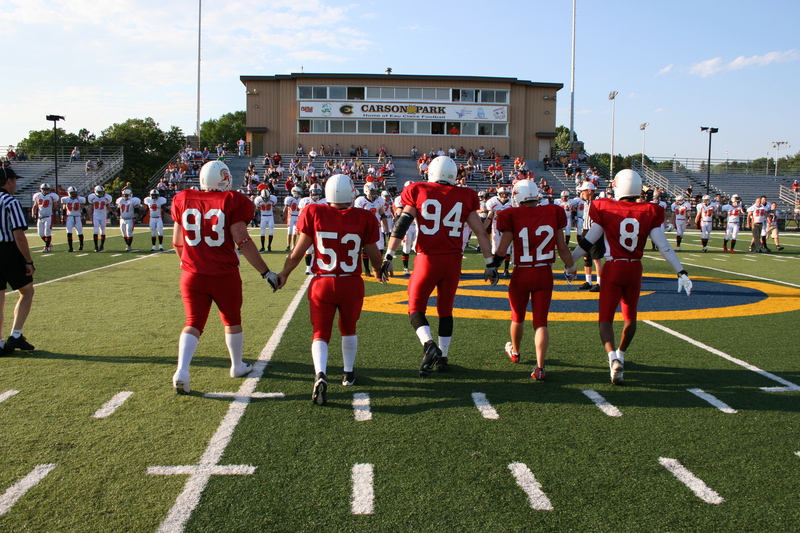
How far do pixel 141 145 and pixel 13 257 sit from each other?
219ft

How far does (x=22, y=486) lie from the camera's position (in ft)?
10.2

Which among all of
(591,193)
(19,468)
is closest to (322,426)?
(19,468)

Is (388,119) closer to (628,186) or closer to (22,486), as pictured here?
(628,186)

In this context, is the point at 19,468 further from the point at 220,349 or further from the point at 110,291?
the point at 110,291

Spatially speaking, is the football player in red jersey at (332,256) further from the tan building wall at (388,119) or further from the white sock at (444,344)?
the tan building wall at (388,119)

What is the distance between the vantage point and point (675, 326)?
732 centimetres

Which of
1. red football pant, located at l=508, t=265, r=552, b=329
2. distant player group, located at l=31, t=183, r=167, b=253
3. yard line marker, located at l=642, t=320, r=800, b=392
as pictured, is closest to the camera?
yard line marker, located at l=642, t=320, r=800, b=392

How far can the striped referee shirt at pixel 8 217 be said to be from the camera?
223 inches

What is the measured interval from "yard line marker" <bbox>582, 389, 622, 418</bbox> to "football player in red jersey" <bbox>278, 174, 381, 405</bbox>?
77.1 inches

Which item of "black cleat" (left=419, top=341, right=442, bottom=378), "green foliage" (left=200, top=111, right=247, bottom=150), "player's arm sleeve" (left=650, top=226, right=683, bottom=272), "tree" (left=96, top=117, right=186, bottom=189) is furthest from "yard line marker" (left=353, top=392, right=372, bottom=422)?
"green foliage" (left=200, top=111, right=247, bottom=150)

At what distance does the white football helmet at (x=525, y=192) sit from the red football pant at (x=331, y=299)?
5.69 feet

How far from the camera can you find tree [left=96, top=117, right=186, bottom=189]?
64125 mm

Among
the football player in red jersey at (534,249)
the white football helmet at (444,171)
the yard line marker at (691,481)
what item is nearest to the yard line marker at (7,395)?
the white football helmet at (444,171)

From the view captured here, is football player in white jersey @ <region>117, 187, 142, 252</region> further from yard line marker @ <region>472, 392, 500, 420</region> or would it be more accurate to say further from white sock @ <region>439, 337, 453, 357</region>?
yard line marker @ <region>472, 392, 500, 420</region>
